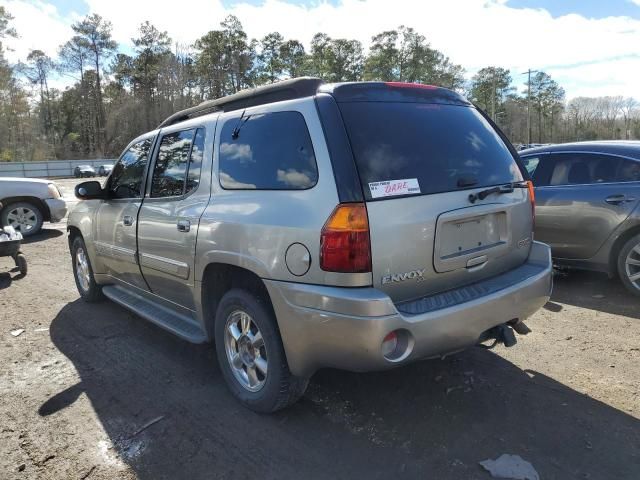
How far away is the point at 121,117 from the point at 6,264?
6789cm

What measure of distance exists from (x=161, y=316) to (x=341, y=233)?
7.19 feet

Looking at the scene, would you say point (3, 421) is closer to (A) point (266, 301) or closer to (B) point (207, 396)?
(B) point (207, 396)

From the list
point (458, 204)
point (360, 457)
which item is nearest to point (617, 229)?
point (458, 204)

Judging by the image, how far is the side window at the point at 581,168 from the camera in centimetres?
539

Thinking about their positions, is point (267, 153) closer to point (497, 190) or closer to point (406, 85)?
point (406, 85)

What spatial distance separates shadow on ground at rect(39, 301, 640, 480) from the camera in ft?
8.64

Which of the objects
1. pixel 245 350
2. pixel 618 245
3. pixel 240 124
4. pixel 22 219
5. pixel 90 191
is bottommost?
pixel 245 350

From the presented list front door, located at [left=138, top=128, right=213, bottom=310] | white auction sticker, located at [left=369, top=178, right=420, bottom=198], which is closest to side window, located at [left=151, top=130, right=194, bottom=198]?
front door, located at [left=138, top=128, right=213, bottom=310]

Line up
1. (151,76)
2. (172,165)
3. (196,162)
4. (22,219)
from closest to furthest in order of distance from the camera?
(196,162) → (172,165) → (22,219) → (151,76)

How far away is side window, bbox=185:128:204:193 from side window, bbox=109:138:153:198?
0.92 meters

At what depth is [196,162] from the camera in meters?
3.60

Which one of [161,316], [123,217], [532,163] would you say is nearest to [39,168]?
[123,217]

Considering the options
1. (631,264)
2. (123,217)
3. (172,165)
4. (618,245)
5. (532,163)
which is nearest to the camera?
(172,165)

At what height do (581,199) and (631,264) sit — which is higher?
(581,199)
